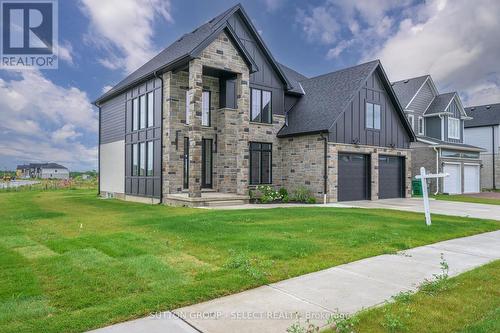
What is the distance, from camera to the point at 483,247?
7.44 metres

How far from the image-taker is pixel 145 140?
1809 cm

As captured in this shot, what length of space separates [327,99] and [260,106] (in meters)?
3.76

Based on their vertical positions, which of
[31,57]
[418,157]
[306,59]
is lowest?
[418,157]

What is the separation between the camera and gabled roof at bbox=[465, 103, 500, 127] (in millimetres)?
34719

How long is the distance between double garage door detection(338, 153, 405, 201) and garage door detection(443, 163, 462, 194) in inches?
274

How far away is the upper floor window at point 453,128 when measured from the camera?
30125mm

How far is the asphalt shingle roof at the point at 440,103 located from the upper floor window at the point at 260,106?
18.4 metres

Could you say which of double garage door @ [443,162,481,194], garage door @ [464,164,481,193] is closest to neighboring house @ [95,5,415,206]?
double garage door @ [443,162,481,194]

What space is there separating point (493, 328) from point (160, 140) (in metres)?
15.0

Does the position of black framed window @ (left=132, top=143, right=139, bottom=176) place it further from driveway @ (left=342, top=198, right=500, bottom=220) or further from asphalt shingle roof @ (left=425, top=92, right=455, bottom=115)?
asphalt shingle roof @ (left=425, top=92, right=455, bottom=115)

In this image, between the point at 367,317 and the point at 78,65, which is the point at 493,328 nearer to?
the point at 367,317

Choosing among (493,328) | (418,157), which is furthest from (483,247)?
(418,157)

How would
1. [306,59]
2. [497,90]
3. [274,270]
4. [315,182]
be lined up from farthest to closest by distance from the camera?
[497,90]
[306,59]
[315,182]
[274,270]

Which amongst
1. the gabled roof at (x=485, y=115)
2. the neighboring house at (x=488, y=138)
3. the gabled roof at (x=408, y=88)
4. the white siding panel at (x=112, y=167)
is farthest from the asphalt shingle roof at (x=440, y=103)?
the white siding panel at (x=112, y=167)
